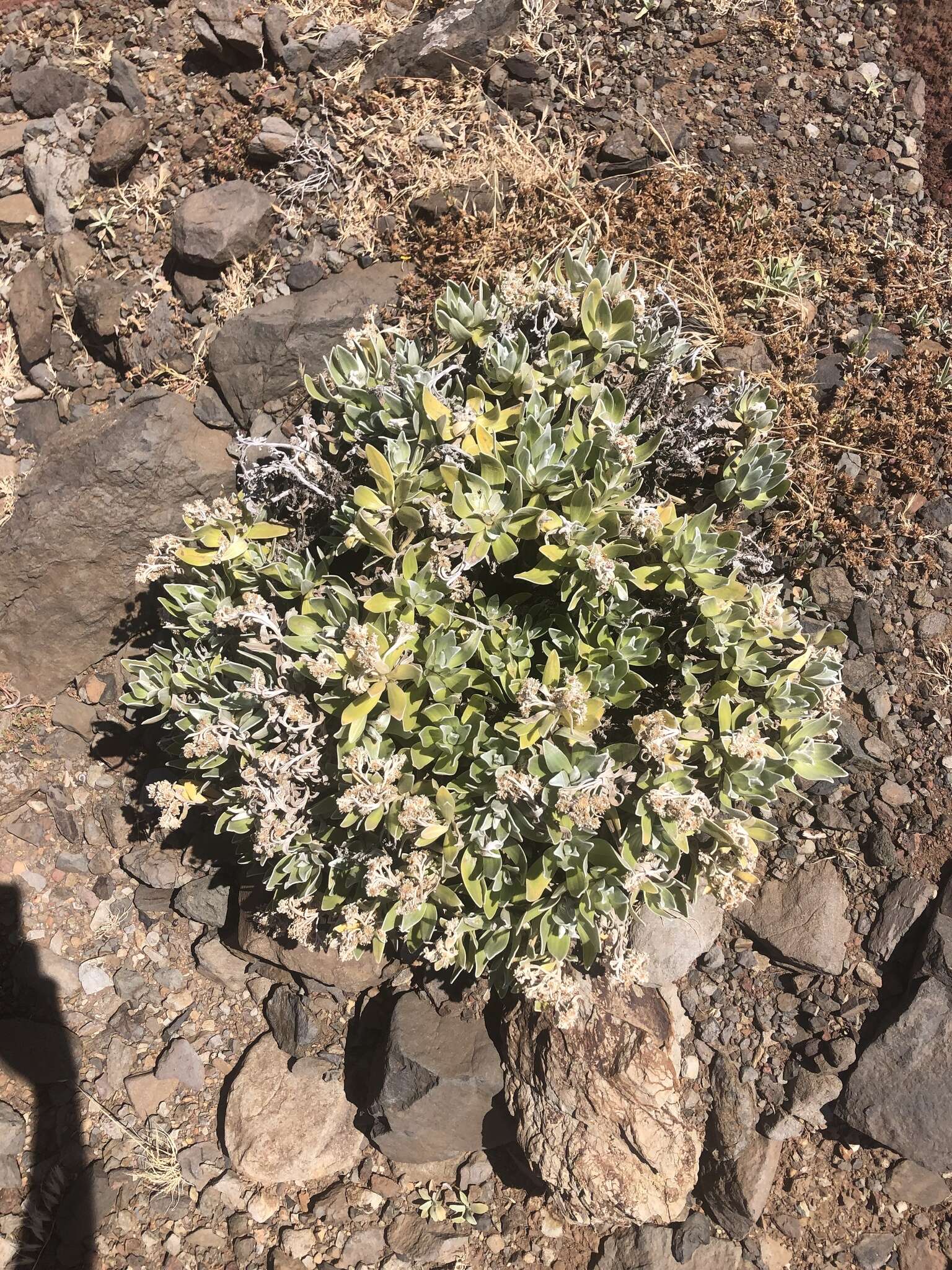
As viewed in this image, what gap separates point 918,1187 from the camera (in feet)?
13.0

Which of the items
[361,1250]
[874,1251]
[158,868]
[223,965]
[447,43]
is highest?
[447,43]

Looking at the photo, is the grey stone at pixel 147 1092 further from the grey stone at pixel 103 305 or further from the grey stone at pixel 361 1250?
the grey stone at pixel 103 305

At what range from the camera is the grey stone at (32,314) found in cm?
571

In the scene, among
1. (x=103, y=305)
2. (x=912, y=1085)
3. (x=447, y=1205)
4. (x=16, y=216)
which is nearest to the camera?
(x=912, y=1085)

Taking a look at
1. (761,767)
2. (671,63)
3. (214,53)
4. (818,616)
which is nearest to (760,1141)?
(761,767)

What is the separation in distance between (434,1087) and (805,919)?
6.20 ft

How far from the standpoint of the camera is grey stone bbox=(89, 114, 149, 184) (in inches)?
226

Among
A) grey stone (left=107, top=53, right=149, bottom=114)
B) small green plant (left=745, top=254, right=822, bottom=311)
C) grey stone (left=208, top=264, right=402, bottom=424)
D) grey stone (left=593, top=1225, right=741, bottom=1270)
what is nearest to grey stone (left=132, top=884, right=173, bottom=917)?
grey stone (left=208, top=264, right=402, bottom=424)

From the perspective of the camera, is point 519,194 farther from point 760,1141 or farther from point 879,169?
point 760,1141

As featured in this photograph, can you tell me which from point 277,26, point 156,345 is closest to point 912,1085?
point 156,345

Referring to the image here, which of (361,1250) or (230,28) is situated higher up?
(230,28)

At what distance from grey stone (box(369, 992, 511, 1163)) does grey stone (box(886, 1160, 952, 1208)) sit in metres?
1.78

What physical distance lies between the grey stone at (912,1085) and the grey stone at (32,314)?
606 centimetres

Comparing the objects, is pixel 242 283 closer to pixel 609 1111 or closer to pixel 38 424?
pixel 38 424
